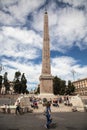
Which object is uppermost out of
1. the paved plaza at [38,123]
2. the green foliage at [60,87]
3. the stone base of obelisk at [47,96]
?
the green foliage at [60,87]

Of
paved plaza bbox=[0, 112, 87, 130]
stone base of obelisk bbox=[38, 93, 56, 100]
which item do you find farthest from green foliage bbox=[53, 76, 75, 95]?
paved plaza bbox=[0, 112, 87, 130]

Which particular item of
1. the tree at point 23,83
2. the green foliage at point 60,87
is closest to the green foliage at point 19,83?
the tree at point 23,83

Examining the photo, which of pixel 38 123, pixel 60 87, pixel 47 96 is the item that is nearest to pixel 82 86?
pixel 60 87

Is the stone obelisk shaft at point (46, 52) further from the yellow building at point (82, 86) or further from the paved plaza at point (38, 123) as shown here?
the yellow building at point (82, 86)

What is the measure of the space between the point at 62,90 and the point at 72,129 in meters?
70.7

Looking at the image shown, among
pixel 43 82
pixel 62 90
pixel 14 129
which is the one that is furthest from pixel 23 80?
pixel 14 129

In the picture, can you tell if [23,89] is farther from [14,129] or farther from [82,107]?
[14,129]

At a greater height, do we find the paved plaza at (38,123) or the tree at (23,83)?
the tree at (23,83)

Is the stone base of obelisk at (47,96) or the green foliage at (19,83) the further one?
the green foliage at (19,83)

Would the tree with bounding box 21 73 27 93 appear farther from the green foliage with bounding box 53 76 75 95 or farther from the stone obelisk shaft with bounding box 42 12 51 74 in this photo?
the stone obelisk shaft with bounding box 42 12 51 74

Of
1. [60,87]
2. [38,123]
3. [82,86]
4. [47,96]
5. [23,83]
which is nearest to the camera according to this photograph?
[38,123]

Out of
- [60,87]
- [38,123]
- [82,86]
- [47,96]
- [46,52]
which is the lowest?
[38,123]

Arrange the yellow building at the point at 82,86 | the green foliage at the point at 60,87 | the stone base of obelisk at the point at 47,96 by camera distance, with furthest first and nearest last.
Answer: the yellow building at the point at 82,86, the green foliage at the point at 60,87, the stone base of obelisk at the point at 47,96

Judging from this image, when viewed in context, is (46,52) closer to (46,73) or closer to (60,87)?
(46,73)
